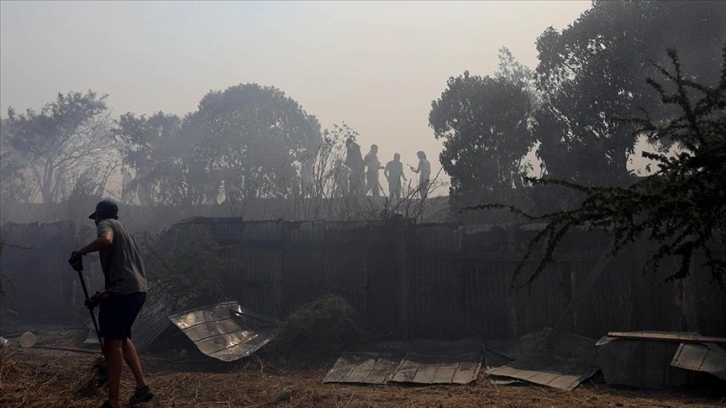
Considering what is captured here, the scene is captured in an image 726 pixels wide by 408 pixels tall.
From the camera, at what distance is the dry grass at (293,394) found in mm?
7082

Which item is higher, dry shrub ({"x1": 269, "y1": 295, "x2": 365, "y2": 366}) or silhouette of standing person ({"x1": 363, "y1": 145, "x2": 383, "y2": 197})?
silhouette of standing person ({"x1": 363, "y1": 145, "x2": 383, "y2": 197})

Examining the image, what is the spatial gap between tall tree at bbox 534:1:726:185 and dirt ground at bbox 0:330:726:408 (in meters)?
7.62

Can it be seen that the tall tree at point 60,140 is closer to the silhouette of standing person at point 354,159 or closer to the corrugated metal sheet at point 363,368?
the silhouette of standing person at point 354,159

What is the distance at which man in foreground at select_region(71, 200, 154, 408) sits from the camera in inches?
251

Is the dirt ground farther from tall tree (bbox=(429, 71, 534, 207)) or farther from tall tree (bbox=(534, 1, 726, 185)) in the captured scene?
tall tree (bbox=(429, 71, 534, 207))

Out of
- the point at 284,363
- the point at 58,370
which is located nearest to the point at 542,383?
the point at 284,363

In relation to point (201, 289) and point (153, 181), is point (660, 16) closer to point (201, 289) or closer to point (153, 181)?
point (201, 289)

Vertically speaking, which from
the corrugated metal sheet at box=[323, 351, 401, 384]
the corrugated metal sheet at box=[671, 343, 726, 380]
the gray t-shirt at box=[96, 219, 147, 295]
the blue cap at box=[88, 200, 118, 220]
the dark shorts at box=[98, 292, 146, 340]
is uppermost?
the blue cap at box=[88, 200, 118, 220]

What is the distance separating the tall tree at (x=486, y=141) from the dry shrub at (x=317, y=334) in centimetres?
673

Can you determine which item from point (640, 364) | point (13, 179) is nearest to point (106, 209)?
point (640, 364)

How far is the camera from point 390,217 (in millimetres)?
11695

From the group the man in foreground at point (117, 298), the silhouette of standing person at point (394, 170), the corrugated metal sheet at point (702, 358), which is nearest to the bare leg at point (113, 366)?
the man in foreground at point (117, 298)

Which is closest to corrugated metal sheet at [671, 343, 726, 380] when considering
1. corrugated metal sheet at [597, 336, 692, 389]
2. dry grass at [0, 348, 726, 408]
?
corrugated metal sheet at [597, 336, 692, 389]

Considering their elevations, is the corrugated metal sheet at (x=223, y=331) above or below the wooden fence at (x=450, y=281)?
below
